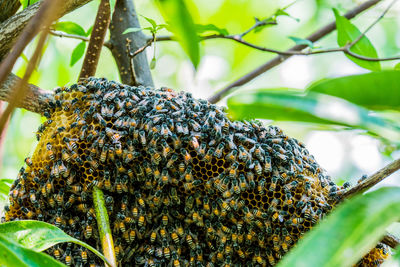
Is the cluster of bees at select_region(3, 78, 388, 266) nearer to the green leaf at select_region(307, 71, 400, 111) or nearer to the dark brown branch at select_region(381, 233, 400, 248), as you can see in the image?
A: the dark brown branch at select_region(381, 233, 400, 248)

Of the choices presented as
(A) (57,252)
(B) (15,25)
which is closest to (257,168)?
(A) (57,252)

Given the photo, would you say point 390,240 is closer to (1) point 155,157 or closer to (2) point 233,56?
(1) point 155,157

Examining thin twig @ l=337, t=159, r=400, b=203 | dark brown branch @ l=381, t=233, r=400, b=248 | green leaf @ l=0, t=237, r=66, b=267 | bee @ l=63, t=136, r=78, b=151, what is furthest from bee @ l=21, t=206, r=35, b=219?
dark brown branch @ l=381, t=233, r=400, b=248

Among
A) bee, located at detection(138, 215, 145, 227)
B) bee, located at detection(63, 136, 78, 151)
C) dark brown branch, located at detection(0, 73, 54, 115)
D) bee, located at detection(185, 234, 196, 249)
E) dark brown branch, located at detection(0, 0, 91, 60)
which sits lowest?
bee, located at detection(185, 234, 196, 249)

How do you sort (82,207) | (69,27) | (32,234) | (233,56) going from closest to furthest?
1. (32,234)
2. (82,207)
3. (69,27)
4. (233,56)

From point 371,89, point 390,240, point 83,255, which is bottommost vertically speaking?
point 83,255

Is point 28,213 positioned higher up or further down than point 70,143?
further down

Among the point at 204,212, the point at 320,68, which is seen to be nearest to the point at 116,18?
the point at 204,212
